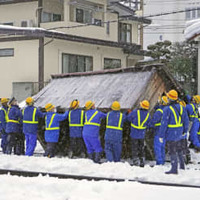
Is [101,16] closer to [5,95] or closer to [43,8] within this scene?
[43,8]

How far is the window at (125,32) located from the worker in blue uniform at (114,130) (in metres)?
22.6

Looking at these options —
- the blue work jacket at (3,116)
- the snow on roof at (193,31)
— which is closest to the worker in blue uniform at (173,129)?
the blue work jacket at (3,116)

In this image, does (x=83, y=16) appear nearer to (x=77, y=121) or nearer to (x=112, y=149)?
(x=77, y=121)

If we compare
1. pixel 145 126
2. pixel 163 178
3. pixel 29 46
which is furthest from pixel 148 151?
pixel 29 46

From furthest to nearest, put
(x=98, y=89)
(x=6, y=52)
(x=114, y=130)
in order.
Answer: (x=6, y=52) → (x=98, y=89) → (x=114, y=130)

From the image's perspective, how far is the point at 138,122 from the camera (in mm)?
10828

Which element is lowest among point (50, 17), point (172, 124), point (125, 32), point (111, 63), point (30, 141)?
point (30, 141)

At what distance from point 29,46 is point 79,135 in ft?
47.2

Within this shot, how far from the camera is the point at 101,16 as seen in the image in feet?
101

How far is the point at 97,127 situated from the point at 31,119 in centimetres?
215

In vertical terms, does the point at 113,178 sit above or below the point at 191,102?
below

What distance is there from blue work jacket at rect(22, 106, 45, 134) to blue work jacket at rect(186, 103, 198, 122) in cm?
418

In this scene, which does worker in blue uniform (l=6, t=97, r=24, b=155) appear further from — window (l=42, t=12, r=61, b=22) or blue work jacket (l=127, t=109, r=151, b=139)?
window (l=42, t=12, r=61, b=22)

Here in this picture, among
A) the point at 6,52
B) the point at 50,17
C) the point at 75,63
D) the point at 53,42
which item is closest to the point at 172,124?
the point at 53,42
